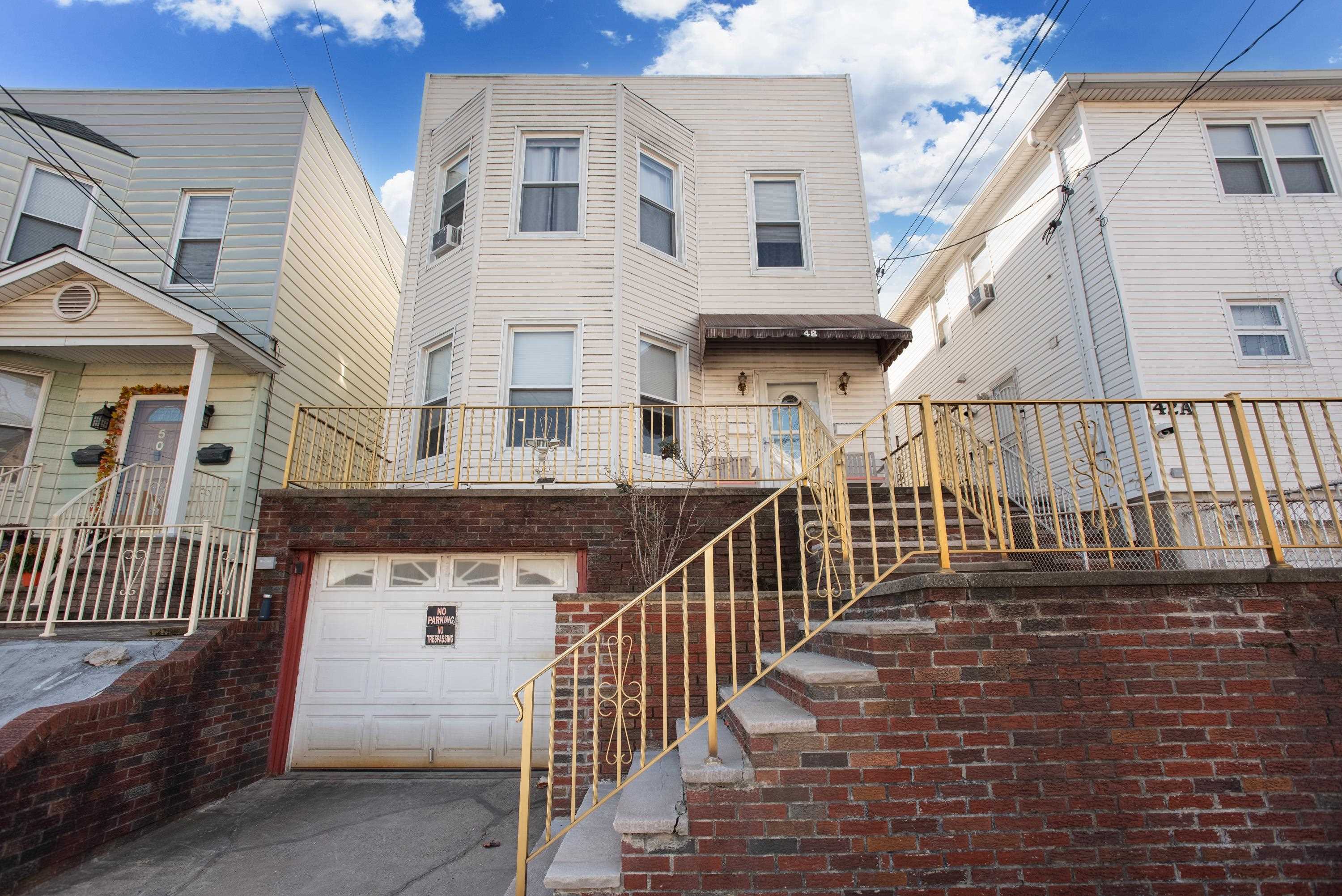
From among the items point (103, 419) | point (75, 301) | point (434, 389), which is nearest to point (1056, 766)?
point (434, 389)

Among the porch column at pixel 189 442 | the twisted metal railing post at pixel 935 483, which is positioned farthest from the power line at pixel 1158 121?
the porch column at pixel 189 442

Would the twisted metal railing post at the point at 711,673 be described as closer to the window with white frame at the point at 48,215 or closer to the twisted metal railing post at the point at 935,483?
the twisted metal railing post at the point at 935,483

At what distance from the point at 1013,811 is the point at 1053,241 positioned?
9.62m

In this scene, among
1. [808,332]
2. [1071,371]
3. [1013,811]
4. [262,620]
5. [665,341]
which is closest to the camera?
[1013,811]

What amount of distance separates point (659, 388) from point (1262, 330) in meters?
8.13

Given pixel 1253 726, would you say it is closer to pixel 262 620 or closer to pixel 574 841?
pixel 574 841

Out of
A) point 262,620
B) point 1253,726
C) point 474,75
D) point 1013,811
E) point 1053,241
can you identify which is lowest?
point 1013,811

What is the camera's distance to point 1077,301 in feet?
30.2

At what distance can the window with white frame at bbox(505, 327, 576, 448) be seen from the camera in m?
7.35

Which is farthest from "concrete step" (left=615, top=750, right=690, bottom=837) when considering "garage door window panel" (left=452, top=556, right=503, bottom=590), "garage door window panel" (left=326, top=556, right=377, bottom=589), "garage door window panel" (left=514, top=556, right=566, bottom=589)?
"garage door window panel" (left=326, top=556, right=377, bottom=589)

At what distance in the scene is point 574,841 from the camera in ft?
10.3

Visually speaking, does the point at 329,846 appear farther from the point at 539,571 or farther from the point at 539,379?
the point at 539,379

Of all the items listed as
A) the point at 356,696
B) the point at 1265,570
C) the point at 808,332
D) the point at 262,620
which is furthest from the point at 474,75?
the point at 1265,570

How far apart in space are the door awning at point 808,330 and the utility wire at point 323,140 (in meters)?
6.65
